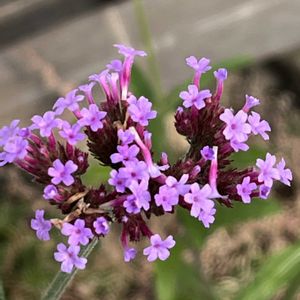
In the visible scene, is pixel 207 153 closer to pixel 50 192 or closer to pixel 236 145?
pixel 236 145

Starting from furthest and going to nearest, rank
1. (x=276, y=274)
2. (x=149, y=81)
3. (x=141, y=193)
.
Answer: (x=149, y=81)
(x=276, y=274)
(x=141, y=193)

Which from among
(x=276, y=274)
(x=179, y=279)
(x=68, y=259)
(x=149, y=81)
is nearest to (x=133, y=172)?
(x=68, y=259)

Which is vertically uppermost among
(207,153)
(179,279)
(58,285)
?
(207,153)

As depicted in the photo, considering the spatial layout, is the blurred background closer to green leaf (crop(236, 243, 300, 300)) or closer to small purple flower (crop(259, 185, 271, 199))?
green leaf (crop(236, 243, 300, 300))

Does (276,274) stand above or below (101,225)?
below

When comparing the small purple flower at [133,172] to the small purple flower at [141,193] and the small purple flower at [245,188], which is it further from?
the small purple flower at [245,188]
